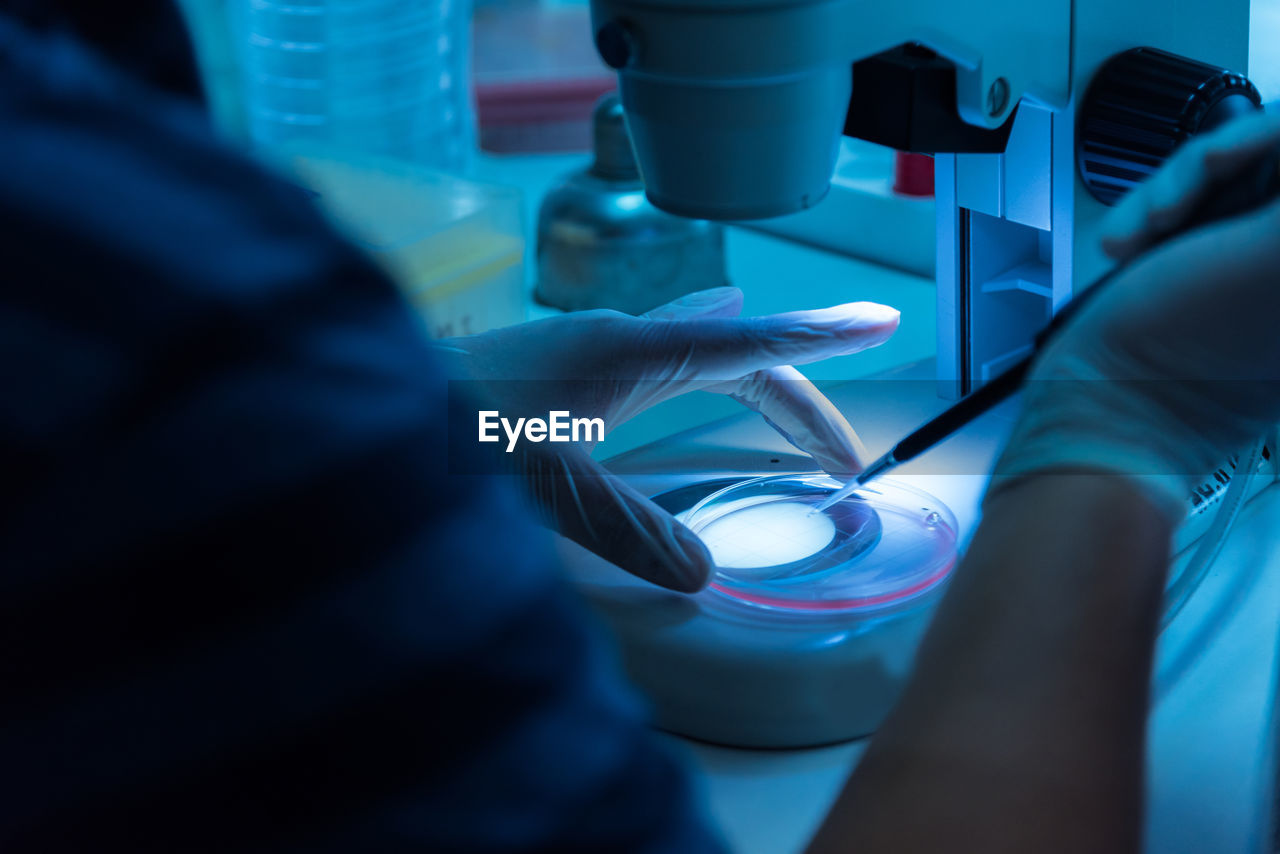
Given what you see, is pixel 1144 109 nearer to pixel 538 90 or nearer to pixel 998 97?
pixel 998 97

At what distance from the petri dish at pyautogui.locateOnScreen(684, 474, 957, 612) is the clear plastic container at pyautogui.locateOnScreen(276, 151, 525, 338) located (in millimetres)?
438

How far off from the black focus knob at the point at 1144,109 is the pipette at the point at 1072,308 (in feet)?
0.58

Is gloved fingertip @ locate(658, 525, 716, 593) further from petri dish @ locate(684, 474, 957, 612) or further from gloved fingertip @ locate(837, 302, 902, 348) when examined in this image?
gloved fingertip @ locate(837, 302, 902, 348)

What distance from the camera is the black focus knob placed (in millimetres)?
Answer: 709

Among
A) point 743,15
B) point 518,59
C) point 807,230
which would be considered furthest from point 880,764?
point 518,59

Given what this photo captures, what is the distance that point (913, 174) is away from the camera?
4.15 ft

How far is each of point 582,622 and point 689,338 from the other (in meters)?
0.51

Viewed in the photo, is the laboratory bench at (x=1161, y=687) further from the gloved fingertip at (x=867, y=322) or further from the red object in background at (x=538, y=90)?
the red object in background at (x=538, y=90)

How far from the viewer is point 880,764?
43cm

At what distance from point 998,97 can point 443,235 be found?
0.59 meters

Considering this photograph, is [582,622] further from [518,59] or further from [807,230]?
[518,59]

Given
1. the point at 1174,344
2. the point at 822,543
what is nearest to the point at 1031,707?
the point at 1174,344

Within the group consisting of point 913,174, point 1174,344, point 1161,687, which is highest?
point 1174,344

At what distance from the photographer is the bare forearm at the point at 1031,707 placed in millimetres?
407
